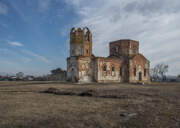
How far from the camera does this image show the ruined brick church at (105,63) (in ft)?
86.5

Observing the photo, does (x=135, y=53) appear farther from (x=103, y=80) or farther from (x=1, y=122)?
(x=1, y=122)

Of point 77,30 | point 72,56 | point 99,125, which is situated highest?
point 77,30

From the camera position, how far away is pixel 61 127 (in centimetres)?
414

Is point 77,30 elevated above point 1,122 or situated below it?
above

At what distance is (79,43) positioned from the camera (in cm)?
2792

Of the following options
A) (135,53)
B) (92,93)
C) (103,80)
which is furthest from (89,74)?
(92,93)

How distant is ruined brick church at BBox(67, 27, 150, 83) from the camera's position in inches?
1038

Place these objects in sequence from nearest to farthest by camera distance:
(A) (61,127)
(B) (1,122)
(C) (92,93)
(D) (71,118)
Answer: (A) (61,127) < (B) (1,122) < (D) (71,118) < (C) (92,93)

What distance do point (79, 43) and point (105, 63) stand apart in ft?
21.1

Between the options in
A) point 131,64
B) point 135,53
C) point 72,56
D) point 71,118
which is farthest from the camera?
point 135,53

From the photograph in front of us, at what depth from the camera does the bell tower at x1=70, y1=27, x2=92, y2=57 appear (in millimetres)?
27781

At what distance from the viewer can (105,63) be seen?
28.5 meters

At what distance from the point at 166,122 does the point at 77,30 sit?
25.7 m

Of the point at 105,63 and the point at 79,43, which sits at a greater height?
the point at 79,43
